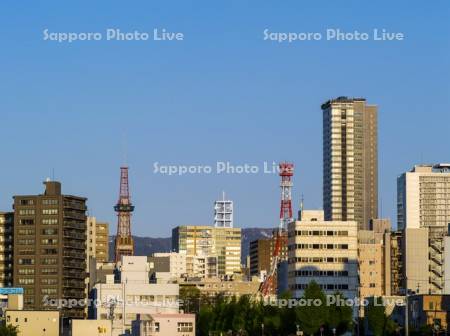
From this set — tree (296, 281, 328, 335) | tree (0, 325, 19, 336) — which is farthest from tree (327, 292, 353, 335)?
tree (0, 325, 19, 336)

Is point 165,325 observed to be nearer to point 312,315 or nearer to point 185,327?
point 185,327

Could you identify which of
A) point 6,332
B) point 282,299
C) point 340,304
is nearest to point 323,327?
point 340,304

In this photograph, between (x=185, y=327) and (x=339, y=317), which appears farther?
(x=185, y=327)

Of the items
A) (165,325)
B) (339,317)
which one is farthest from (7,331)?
(339,317)

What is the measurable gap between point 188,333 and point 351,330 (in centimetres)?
2170

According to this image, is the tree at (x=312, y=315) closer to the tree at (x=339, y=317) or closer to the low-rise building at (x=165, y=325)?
the tree at (x=339, y=317)

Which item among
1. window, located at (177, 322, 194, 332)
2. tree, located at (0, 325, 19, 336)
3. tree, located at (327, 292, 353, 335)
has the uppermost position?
tree, located at (327, 292, 353, 335)

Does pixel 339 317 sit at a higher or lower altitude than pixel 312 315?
lower

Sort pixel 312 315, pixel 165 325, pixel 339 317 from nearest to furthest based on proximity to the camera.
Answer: pixel 312 315 < pixel 339 317 < pixel 165 325

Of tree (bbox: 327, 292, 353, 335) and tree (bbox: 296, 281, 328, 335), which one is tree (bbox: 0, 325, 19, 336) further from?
tree (bbox: 327, 292, 353, 335)

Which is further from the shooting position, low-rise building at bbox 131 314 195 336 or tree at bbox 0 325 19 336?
tree at bbox 0 325 19 336

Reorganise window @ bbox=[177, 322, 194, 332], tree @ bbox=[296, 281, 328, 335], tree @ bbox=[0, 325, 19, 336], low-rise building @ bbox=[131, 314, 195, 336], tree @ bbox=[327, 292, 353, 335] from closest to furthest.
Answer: tree @ bbox=[296, 281, 328, 335], tree @ bbox=[327, 292, 353, 335], low-rise building @ bbox=[131, 314, 195, 336], window @ bbox=[177, 322, 194, 332], tree @ bbox=[0, 325, 19, 336]

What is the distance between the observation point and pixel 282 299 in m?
197

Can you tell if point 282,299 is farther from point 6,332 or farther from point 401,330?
point 6,332
